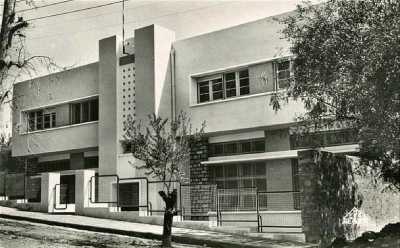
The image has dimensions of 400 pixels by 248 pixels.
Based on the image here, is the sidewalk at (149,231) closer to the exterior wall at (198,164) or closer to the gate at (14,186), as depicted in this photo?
the exterior wall at (198,164)

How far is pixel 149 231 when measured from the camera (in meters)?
17.1

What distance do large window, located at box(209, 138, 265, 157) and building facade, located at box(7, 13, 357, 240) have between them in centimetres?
4

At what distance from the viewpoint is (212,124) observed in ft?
72.0

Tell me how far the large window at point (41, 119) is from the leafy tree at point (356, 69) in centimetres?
1668

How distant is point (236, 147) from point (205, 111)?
189 centimetres

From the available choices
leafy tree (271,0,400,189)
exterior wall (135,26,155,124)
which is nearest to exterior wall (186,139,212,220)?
exterior wall (135,26,155,124)

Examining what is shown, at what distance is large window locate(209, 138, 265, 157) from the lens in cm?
2136

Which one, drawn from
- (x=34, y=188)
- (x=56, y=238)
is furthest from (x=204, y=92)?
(x=34, y=188)

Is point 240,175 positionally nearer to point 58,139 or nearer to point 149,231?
point 149,231

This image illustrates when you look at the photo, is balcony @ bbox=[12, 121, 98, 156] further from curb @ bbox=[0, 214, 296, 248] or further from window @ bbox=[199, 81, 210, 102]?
curb @ bbox=[0, 214, 296, 248]

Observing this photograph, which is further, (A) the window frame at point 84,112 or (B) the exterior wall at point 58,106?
(A) the window frame at point 84,112

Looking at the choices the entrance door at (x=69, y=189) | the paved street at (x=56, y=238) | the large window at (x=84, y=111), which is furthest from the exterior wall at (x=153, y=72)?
the paved street at (x=56, y=238)

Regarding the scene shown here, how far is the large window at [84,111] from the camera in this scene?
88.1ft

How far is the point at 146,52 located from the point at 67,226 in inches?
332
